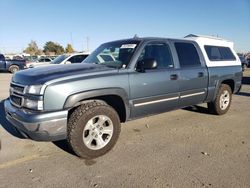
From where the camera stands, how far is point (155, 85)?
4.67 m

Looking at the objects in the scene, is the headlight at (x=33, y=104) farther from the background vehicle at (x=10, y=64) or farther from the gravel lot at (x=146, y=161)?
the background vehicle at (x=10, y=64)

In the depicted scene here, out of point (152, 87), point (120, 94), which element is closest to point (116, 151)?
point (120, 94)

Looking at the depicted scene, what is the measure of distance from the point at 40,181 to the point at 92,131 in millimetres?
1050

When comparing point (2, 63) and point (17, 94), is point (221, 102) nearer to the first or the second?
point (17, 94)

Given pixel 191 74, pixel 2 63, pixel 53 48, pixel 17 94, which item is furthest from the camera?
pixel 53 48

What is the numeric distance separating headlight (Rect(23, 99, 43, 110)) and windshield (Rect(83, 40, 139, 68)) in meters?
1.49

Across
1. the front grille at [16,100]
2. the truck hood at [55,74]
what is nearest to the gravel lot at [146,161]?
the front grille at [16,100]

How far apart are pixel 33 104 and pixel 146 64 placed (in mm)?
1901

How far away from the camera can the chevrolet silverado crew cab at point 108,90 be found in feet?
11.9

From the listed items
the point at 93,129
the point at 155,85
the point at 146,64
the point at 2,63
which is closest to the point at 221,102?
the point at 155,85

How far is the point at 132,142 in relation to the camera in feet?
15.4

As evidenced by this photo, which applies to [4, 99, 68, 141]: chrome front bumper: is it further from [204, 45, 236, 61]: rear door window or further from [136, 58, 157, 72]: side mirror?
[204, 45, 236, 61]: rear door window

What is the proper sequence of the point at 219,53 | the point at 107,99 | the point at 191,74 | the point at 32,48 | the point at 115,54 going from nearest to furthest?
the point at 107,99 < the point at 115,54 < the point at 191,74 < the point at 219,53 < the point at 32,48

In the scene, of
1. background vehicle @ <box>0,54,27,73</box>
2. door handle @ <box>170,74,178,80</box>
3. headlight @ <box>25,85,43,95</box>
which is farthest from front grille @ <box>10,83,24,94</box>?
background vehicle @ <box>0,54,27,73</box>
